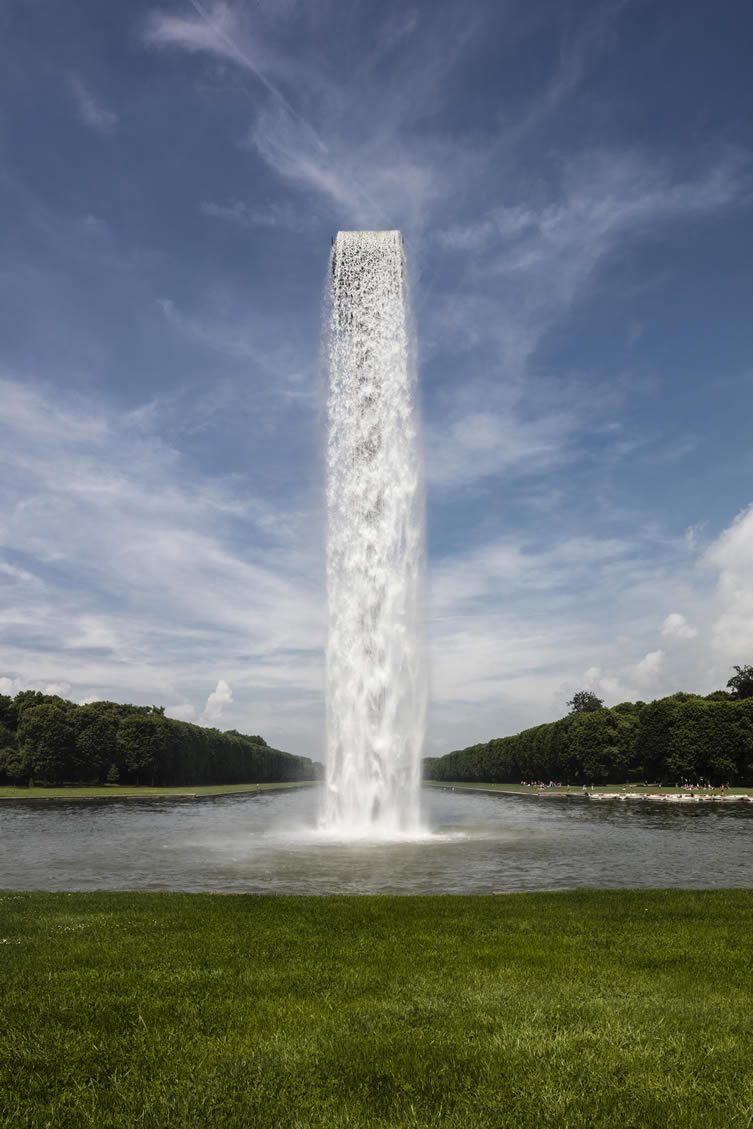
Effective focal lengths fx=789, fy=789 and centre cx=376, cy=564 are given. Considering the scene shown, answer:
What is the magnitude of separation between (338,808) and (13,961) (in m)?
35.9

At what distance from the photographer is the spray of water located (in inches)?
1826

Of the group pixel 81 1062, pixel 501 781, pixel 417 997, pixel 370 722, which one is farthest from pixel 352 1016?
Answer: pixel 501 781

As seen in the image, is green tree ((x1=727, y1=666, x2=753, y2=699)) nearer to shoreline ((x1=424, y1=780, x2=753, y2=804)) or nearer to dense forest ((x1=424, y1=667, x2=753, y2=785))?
dense forest ((x1=424, y1=667, x2=753, y2=785))

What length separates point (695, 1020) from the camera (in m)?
8.95

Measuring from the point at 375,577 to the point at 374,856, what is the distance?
786 inches

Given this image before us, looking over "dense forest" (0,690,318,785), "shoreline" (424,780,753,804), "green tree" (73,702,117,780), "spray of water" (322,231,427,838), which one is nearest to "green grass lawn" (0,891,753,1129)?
"spray of water" (322,231,427,838)

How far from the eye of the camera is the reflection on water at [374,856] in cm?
2416

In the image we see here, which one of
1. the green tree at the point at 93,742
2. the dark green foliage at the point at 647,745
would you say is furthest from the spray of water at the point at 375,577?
the green tree at the point at 93,742

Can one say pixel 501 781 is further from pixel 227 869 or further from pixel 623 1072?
pixel 623 1072

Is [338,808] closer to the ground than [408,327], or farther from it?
closer to the ground

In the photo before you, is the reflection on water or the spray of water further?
the spray of water

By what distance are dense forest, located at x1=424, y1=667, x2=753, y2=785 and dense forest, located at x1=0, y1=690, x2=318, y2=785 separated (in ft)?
195

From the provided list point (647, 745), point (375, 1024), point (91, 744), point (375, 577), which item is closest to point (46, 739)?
point (91, 744)

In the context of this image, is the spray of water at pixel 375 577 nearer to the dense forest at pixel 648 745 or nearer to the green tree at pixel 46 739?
the dense forest at pixel 648 745
